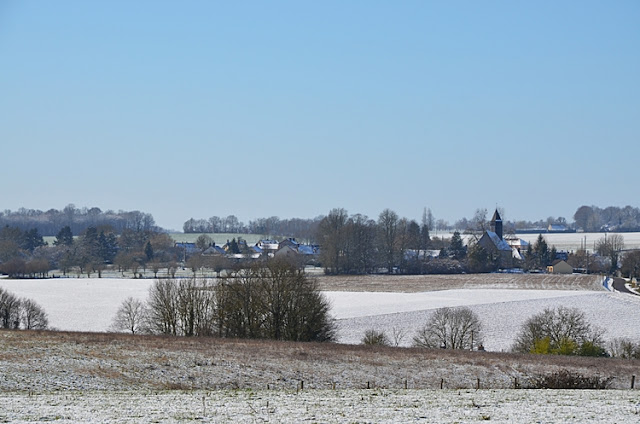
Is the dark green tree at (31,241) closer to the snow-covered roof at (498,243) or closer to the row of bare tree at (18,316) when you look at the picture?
the snow-covered roof at (498,243)

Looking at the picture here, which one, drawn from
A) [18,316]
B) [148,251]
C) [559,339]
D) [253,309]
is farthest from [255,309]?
[148,251]

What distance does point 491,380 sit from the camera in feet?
86.1

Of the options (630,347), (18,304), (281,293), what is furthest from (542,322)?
(18,304)

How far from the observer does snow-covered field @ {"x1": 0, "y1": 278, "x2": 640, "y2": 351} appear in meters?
48.8

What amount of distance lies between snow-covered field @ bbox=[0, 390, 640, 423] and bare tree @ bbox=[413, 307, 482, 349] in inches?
789

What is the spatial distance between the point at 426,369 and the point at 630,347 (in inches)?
586

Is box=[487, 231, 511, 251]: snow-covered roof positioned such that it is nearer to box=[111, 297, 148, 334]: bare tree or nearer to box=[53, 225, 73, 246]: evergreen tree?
box=[53, 225, 73, 246]: evergreen tree

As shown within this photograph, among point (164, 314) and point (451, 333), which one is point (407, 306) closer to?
point (451, 333)

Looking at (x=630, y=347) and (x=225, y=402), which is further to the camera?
(x=630, y=347)

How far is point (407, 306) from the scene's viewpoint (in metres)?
63.2

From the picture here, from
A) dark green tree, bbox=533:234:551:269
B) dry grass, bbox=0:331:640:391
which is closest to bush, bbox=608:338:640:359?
dry grass, bbox=0:331:640:391

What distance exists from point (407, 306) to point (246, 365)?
1492 inches

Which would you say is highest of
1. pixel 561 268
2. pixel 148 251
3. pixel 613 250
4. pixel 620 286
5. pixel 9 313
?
pixel 613 250

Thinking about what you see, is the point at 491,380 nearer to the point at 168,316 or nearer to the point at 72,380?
the point at 72,380
